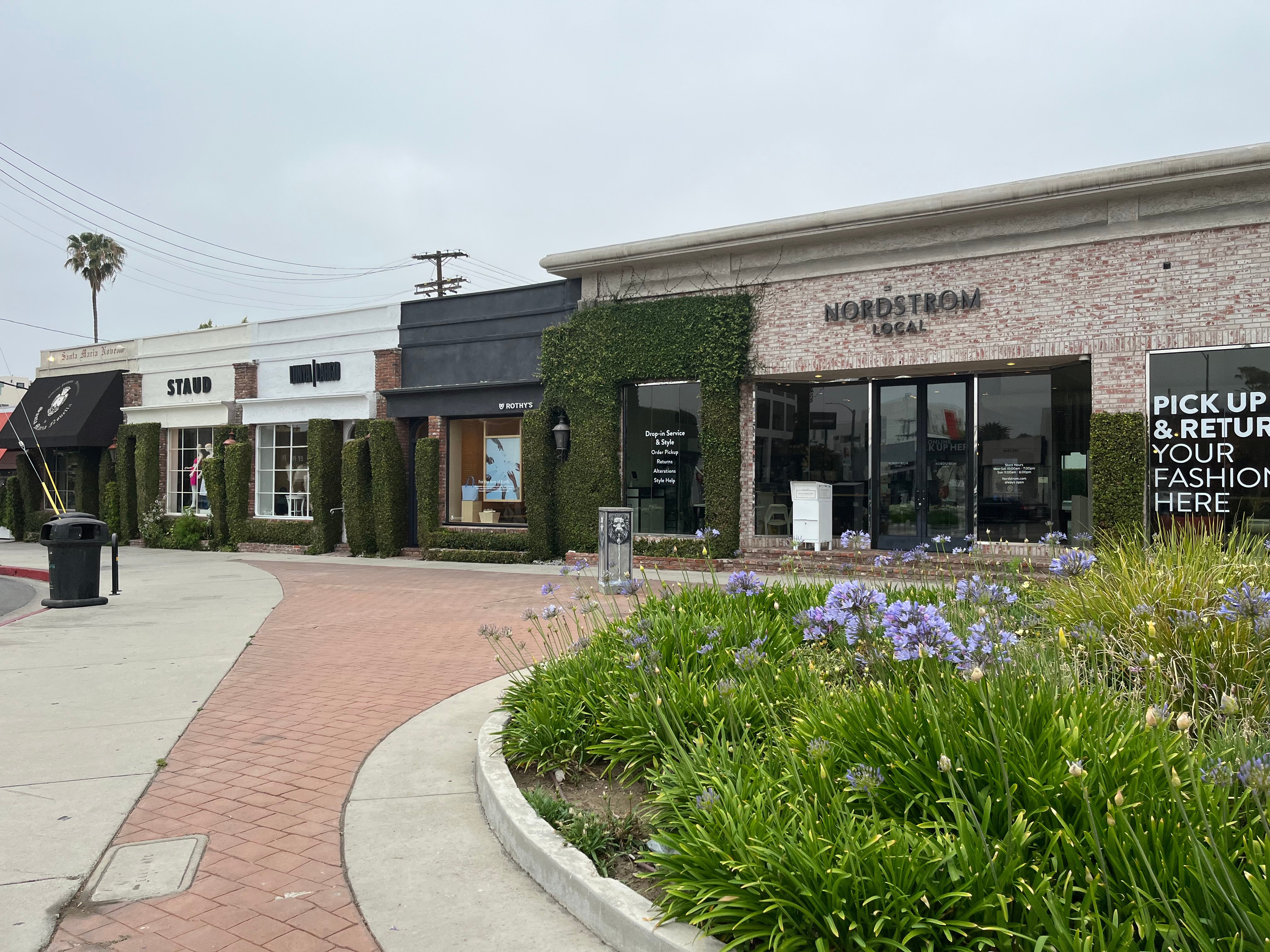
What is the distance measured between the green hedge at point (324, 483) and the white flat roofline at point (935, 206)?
700 cm

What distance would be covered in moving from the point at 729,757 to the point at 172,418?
1004 inches

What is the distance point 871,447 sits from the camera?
16609 millimetres

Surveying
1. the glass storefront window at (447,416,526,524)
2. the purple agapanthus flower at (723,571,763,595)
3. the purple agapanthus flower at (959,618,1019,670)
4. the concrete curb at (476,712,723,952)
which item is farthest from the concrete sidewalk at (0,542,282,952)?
the glass storefront window at (447,416,526,524)

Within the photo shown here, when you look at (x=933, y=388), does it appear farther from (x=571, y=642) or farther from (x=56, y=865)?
(x=56, y=865)

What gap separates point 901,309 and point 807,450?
313 cm

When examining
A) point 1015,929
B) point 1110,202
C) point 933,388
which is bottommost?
point 1015,929

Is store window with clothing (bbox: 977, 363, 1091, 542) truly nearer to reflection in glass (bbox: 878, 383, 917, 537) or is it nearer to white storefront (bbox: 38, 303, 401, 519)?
reflection in glass (bbox: 878, 383, 917, 537)

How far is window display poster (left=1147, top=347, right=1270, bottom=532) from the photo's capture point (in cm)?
1259

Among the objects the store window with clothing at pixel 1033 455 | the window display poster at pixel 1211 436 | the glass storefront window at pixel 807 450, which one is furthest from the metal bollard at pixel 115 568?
the window display poster at pixel 1211 436

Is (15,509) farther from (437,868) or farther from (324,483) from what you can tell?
(437,868)

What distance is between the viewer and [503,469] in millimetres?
20422

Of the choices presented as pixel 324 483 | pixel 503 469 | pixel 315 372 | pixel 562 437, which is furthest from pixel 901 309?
pixel 315 372

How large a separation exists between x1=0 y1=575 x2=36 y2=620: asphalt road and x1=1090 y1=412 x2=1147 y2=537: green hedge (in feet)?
50.8

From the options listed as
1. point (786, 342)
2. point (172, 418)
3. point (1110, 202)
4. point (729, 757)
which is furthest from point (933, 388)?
point (172, 418)
